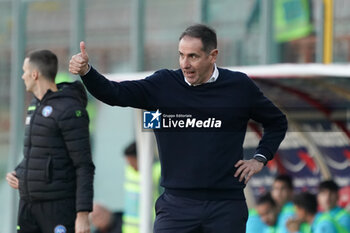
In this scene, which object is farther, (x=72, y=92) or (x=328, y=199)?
(x=328, y=199)

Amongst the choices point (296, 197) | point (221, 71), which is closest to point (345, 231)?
point (296, 197)

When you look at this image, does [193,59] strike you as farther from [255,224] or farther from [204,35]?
[255,224]

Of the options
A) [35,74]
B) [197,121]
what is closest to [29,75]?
[35,74]

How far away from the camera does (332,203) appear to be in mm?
9188

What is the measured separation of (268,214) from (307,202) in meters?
0.64

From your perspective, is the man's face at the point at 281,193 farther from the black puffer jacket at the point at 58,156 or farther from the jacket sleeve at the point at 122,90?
the jacket sleeve at the point at 122,90

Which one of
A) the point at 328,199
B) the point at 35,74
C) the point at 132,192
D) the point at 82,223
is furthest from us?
the point at 132,192

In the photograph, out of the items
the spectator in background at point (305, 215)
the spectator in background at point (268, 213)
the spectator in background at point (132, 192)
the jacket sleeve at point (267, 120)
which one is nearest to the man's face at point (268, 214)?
the spectator in background at point (268, 213)

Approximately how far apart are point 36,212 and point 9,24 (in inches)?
313

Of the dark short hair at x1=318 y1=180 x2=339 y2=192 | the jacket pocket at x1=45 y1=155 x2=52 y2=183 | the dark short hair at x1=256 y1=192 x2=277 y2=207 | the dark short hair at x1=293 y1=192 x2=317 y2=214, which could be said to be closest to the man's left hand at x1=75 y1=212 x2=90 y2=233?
the jacket pocket at x1=45 y1=155 x2=52 y2=183

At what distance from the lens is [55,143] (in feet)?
21.1

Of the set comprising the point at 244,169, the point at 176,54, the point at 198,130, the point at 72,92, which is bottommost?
the point at 244,169

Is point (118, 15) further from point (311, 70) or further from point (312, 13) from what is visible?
point (311, 70)

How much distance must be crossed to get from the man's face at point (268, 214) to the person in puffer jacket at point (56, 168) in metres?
3.50
